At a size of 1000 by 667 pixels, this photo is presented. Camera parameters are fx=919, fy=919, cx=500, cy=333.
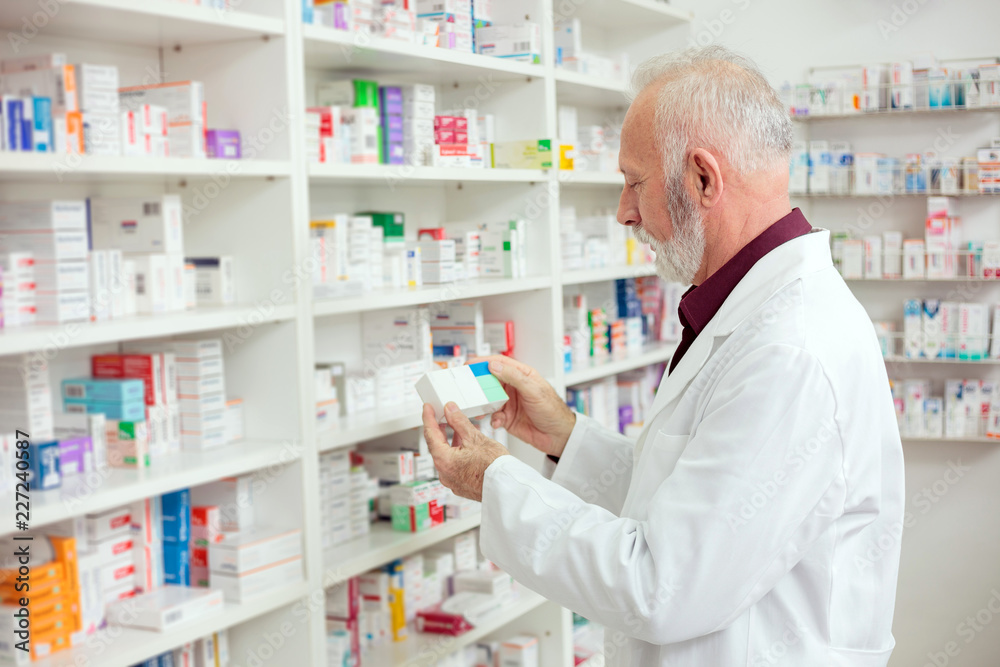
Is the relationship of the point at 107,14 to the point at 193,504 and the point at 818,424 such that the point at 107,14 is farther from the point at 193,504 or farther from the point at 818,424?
the point at 818,424

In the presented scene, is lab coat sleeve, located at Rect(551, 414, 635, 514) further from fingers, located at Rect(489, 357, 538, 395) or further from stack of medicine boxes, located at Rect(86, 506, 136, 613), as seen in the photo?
stack of medicine boxes, located at Rect(86, 506, 136, 613)

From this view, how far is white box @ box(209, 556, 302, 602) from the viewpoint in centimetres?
226

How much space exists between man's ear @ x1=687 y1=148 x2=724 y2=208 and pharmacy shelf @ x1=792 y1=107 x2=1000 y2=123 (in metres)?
2.93

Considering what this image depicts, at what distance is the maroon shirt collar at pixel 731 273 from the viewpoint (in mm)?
1723

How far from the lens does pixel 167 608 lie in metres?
2.09

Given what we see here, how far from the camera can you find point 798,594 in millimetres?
1611

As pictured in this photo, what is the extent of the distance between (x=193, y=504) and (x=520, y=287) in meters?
1.29

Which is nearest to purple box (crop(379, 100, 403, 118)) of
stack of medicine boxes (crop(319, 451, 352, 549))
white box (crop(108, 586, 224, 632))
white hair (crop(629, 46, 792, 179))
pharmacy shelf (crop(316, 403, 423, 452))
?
pharmacy shelf (crop(316, 403, 423, 452))

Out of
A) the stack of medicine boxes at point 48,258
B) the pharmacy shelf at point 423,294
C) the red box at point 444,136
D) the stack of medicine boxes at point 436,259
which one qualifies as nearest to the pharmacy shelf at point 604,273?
the pharmacy shelf at point 423,294

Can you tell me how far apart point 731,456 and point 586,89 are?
2.56 meters

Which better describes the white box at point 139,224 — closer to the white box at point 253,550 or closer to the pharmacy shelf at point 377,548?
the white box at point 253,550

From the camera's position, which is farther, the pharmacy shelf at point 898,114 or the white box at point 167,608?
the pharmacy shelf at point 898,114

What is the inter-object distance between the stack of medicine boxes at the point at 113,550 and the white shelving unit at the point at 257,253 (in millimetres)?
111

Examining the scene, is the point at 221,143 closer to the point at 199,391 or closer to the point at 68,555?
the point at 199,391
